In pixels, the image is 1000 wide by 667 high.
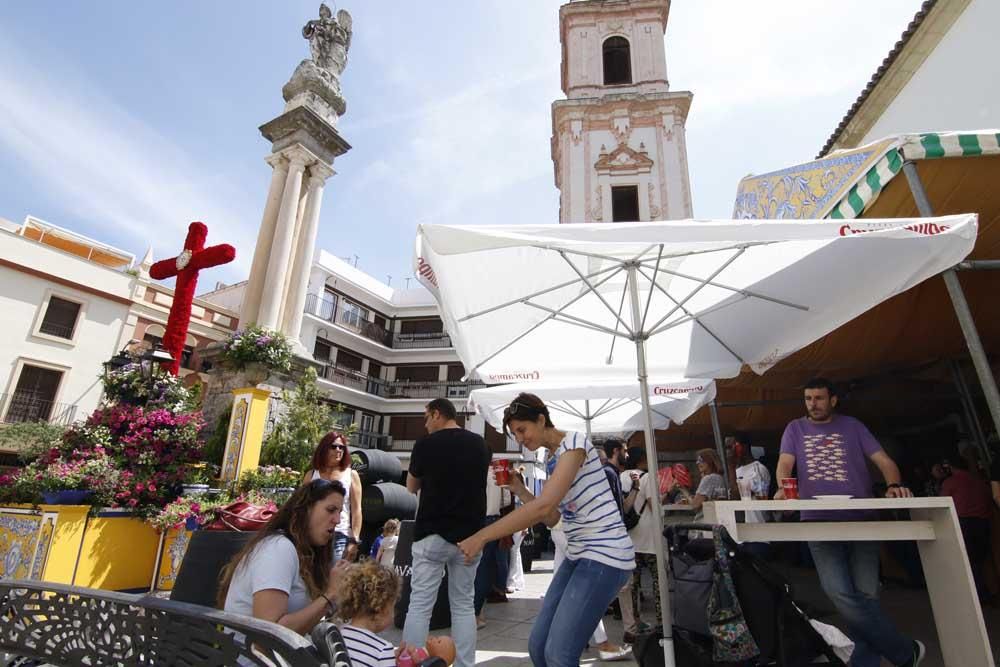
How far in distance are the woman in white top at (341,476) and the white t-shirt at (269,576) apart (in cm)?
168

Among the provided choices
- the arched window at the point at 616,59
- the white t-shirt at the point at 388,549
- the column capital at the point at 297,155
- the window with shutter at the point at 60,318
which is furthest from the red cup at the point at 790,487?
the window with shutter at the point at 60,318

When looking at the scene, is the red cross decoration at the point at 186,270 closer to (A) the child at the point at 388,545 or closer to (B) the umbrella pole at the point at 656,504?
(A) the child at the point at 388,545

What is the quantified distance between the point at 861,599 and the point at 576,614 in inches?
69.5

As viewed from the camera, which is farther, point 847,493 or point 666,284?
point 666,284

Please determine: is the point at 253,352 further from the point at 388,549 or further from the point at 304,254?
the point at 388,549

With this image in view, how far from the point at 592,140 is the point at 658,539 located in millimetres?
18283

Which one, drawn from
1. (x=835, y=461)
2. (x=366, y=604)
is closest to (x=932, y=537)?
(x=835, y=461)

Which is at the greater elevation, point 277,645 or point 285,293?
point 285,293

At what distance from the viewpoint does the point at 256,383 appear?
9.48 meters

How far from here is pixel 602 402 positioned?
784 cm

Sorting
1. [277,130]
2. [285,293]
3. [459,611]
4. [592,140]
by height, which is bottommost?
[459,611]

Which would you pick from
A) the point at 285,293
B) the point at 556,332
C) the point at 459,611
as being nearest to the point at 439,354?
the point at 285,293

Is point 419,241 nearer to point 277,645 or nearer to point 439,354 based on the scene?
point 277,645

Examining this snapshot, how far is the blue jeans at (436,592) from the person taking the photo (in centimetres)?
284
